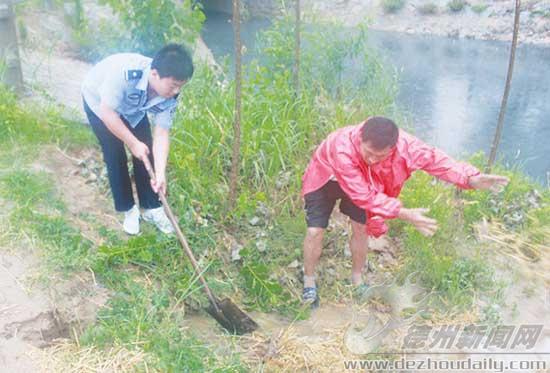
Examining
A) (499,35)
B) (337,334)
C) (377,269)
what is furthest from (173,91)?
(499,35)

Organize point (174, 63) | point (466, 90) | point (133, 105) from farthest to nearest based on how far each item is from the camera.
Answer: point (466, 90) < point (133, 105) < point (174, 63)

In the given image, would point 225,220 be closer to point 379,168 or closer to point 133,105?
point 133,105

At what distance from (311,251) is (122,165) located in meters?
1.29

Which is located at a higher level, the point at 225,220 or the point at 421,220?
the point at 421,220

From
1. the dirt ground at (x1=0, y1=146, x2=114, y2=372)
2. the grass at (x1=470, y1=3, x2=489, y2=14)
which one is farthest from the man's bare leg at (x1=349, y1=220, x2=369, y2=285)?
the grass at (x1=470, y1=3, x2=489, y2=14)

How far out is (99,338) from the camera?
277 centimetres

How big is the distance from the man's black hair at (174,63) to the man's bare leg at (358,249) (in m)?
1.35

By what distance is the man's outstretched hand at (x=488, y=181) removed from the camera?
2922mm

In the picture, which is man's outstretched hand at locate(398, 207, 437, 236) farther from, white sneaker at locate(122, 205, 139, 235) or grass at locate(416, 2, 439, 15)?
grass at locate(416, 2, 439, 15)

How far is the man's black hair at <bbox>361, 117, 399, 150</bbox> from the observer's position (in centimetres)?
283

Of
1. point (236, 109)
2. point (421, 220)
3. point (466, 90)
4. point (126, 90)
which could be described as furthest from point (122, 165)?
point (466, 90)

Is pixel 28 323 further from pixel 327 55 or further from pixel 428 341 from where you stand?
pixel 327 55

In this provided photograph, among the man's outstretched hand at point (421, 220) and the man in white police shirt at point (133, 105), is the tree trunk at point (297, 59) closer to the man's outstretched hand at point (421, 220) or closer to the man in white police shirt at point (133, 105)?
the man in white police shirt at point (133, 105)

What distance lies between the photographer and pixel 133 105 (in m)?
3.20
